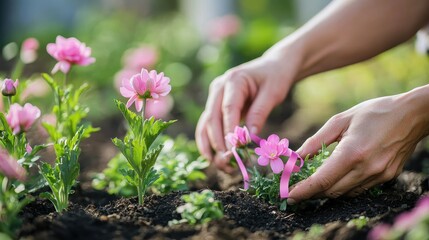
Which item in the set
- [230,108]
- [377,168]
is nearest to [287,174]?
[377,168]

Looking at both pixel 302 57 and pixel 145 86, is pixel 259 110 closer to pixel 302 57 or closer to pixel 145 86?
pixel 302 57

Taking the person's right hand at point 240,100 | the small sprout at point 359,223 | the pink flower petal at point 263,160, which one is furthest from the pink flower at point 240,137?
the small sprout at point 359,223

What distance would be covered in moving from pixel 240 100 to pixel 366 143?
0.77 metres

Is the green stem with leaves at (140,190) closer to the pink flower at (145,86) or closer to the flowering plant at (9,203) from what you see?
the pink flower at (145,86)

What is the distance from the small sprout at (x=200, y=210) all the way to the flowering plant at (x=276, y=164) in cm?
27

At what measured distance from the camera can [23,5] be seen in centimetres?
1016

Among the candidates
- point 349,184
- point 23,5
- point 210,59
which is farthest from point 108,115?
point 23,5

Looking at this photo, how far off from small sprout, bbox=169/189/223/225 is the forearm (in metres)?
1.21

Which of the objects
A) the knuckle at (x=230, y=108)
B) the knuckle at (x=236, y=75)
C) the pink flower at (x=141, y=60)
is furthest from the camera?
the pink flower at (x=141, y=60)

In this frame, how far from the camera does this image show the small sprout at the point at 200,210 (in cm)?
184

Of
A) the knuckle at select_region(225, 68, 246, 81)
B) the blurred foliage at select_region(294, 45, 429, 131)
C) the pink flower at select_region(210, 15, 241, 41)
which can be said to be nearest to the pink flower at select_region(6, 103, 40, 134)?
the knuckle at select_region(225, 68, 246, 81)

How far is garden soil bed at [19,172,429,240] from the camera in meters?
1.74

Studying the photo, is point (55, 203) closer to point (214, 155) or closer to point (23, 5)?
point (214, 155)

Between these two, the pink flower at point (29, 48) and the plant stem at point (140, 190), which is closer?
the plant stem at point (140, 190)
